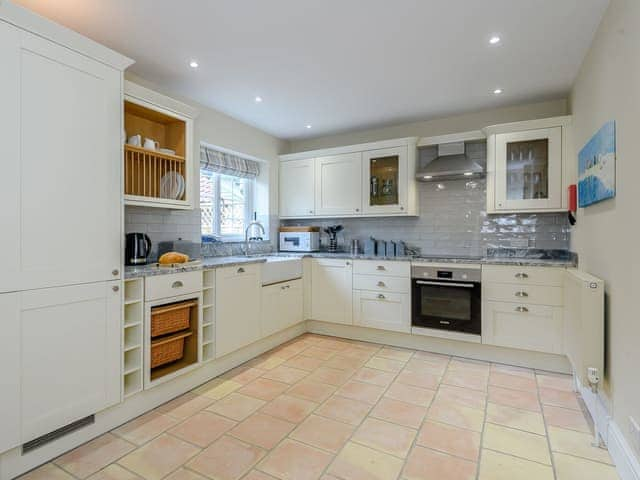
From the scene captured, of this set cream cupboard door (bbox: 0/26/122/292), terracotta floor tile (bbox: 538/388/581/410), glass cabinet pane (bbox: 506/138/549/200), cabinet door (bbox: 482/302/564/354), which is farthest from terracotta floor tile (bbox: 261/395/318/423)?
glass cabinet pane (bbox: 506/138/549/200)

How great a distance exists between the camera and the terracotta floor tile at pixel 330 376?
8.92ft

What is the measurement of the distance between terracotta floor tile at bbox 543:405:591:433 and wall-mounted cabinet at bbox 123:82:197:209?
9.71 ft

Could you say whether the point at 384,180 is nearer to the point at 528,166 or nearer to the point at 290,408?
the point at 528,166

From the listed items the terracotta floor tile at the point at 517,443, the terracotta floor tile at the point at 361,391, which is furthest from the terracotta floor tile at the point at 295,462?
the terracotta floor tile at the point at 517,443

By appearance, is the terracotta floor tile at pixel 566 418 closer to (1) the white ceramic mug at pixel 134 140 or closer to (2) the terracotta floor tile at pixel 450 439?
(2) the terracotta floor tile at pixel 450 439

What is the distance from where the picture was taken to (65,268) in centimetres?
179

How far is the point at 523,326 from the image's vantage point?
296 cm

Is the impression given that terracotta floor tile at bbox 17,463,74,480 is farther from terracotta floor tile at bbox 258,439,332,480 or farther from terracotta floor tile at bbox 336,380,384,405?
terracotta floor tile at bbox 336,380,384,405

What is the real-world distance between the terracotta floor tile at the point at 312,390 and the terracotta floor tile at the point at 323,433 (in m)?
0.25

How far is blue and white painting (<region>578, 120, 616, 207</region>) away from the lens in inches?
71.2

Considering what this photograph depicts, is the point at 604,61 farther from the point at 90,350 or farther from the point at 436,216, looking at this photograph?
the point at 90,350

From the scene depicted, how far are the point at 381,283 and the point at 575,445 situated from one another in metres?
1.95

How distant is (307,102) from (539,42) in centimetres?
189

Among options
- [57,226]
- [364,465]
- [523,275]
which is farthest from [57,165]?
[523,275]
